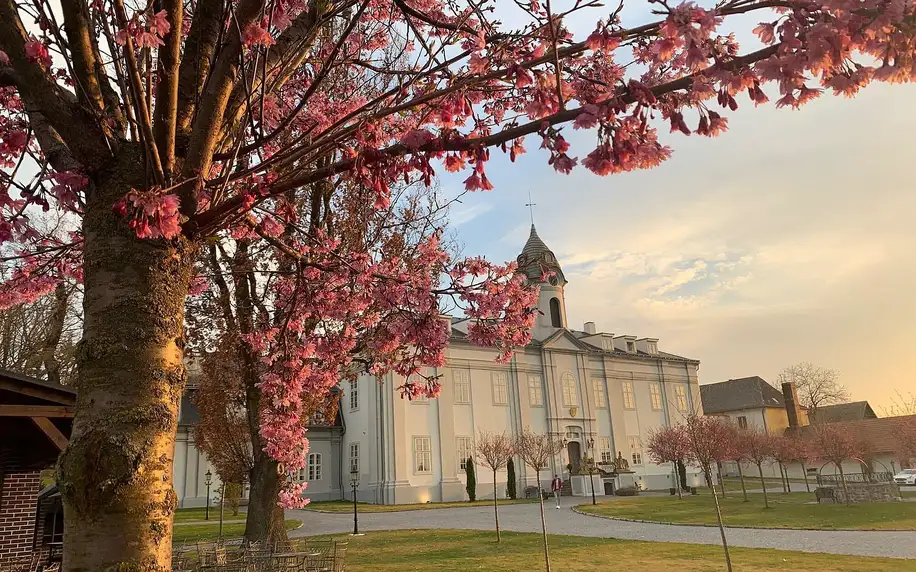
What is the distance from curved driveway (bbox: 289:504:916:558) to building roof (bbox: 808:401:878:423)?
4855 cm

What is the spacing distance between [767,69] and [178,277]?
3310 millimetres

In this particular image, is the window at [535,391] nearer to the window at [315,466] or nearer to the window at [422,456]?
the window at [422,456]

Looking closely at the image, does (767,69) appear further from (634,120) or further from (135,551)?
(135,551)

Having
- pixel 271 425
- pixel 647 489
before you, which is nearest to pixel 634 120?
pixel 271 425

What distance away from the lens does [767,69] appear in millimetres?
3084

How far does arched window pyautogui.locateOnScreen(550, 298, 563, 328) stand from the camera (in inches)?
1731

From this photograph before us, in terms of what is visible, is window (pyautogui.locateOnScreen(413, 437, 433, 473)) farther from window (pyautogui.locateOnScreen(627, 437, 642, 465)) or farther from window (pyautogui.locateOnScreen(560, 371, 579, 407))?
window (pyautogui.locateOnScreen(627, 437, 642, 465))

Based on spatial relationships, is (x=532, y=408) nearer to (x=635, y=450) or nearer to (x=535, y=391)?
(x=535, y=391)

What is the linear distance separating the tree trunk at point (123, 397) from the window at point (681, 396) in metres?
48.5

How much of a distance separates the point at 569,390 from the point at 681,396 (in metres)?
11.7

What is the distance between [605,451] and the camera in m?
42.2

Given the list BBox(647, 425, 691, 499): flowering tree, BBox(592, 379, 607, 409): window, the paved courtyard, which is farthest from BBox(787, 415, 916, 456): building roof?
the paved courtyard

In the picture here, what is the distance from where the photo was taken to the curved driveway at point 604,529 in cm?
1559

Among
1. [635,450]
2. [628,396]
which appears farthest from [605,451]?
[628,396]
